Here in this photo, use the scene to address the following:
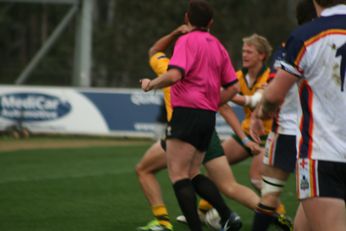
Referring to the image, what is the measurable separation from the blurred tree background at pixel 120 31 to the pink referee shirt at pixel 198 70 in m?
16.9

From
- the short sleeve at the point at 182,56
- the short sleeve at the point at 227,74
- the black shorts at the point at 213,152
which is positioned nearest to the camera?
the short sleeve at the point at 182,56

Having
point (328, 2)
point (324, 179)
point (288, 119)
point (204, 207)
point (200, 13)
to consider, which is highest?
point (328, 2)

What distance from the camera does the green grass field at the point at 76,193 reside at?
8766 millimetres

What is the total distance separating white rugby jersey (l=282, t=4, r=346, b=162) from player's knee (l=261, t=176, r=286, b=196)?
90.8 inches

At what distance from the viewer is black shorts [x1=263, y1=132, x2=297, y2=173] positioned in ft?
24.3

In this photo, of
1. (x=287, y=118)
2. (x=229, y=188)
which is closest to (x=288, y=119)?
(x=287, y=118)

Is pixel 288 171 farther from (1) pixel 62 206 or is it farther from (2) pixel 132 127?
(2) pixel 132 127

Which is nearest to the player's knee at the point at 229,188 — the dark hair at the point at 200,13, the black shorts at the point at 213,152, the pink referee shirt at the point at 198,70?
the black shorts at the point at 213,152

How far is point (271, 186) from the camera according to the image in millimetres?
7242

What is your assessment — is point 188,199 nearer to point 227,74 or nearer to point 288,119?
point 227,74

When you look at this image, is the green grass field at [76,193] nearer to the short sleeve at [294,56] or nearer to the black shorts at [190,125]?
the black shorts at [190,125]

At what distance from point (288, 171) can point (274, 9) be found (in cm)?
3294

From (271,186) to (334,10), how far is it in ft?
8.62

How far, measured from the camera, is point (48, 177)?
12.5 metres
